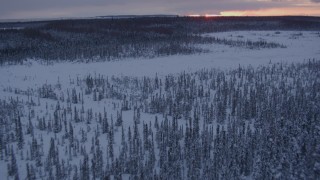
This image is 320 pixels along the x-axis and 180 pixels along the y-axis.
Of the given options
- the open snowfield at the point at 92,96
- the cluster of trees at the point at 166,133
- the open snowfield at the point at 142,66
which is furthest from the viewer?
the open snowfield at the point at 142,66

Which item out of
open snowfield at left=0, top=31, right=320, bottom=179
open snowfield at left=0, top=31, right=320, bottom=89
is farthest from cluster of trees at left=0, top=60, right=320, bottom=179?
open snowfield at left=0, top=31, right=320, bottom=89

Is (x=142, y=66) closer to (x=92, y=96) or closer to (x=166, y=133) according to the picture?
(x=92, y=96)

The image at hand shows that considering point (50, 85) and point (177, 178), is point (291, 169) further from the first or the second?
point (50, 85)

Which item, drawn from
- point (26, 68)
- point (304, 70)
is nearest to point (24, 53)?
point (26, 68)

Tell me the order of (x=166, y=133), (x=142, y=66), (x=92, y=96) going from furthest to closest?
(x=142, y=66) → (x=92, y=96) → (x=166, y=133)

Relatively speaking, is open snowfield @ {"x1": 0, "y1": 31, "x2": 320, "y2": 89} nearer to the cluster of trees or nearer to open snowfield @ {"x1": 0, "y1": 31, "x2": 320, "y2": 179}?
open snowfield @ {"x1": 0, "y1": 31, "x2": 320, "y2": 179}

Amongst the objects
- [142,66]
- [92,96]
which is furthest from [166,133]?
[142,66]

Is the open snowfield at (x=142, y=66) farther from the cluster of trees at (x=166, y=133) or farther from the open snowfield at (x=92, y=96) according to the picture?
the cluster of trees at (x=166, y=133)

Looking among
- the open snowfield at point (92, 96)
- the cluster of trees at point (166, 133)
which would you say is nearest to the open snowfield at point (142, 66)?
the open snowfield at point (92, 96)

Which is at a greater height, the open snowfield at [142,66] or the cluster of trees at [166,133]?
the open snowfield at [142,66]
